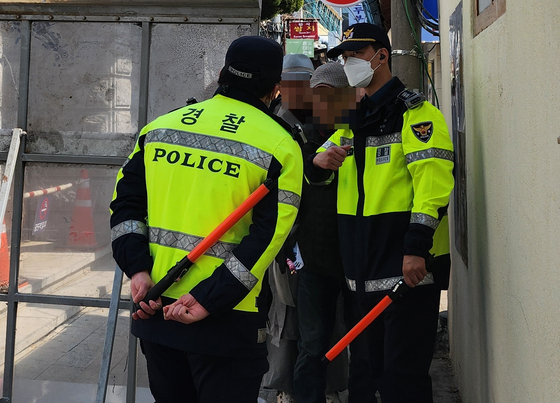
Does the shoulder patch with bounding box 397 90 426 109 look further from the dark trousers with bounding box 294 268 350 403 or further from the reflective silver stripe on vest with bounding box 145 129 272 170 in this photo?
the dark trousers with bounding box 294 268 350 403

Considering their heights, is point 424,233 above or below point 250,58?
below

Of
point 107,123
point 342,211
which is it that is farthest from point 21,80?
point 342,211

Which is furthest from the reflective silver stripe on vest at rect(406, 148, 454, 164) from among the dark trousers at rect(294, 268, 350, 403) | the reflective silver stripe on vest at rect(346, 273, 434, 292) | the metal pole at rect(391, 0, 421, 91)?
the metal pole at rect(391, 0, 421, 91)

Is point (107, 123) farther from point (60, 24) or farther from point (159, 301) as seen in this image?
point (159, 301)

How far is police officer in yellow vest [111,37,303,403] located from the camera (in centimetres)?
204

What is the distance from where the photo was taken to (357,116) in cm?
286

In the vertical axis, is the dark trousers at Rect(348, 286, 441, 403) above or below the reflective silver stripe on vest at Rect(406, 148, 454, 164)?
below

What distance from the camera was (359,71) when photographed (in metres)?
2.92

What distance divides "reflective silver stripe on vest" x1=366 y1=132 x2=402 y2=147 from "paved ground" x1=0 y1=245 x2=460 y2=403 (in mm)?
1561

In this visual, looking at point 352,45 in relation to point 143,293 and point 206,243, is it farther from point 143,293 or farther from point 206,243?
point 143,293

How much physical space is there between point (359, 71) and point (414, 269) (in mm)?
1022

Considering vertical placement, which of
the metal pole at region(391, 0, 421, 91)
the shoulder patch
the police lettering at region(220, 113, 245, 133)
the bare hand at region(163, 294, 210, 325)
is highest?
the metal pole at region(391, 0, 421, 91)

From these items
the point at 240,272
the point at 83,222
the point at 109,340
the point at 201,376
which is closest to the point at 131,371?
the point at 109,340

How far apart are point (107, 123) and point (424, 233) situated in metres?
1.81
